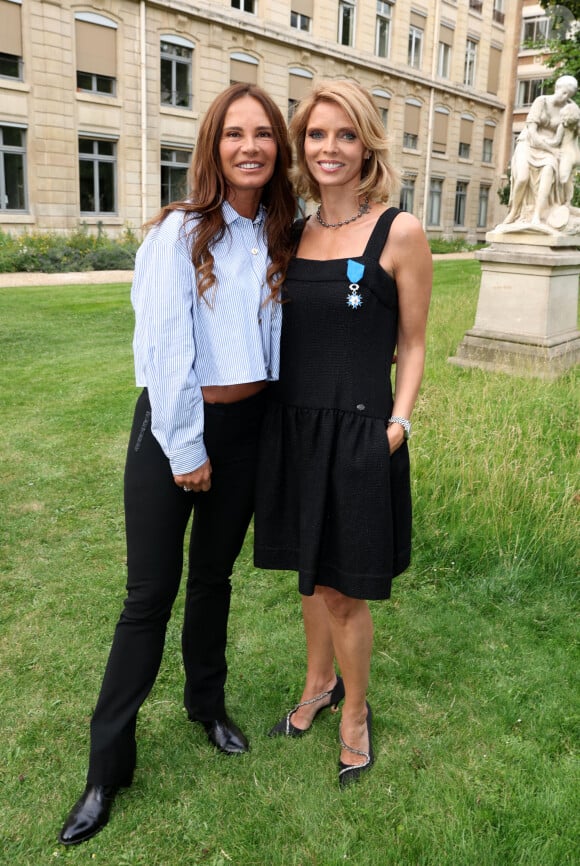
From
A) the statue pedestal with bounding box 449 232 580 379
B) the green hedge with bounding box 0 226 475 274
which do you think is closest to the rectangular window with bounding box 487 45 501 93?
the green hedge with bounding box 0 226 475 274

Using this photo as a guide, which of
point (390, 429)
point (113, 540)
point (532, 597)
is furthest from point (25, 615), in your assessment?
point (532, 597)

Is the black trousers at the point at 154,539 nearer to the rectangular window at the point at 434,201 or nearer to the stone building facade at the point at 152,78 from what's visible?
the stone building facade at the point at 152,78

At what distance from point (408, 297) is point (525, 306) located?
21.3ft

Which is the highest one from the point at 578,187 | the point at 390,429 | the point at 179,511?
the point at 578,187

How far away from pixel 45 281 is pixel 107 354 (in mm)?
8113

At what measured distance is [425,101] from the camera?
35312 mm

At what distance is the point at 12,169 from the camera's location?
2148cm

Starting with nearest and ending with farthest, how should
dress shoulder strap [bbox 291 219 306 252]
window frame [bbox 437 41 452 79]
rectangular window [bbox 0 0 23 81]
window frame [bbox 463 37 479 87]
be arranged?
dress shoulder strap [bbox 291 219 306 252], rectangular window [bbox 0 0 23 81], window frame [bbox 437 41 452 79], window frame [bbox 463 37 479 87]

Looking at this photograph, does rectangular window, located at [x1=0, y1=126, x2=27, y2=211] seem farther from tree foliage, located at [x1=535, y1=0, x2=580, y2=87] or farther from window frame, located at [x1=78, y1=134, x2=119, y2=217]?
tree foliage, located at [x1=535, y1=0, x2=580, y2=87]

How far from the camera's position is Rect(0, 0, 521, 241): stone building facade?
21359 mm

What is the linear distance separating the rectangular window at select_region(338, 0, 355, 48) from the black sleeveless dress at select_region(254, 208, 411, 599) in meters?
32.0

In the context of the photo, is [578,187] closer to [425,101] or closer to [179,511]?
[179,511]

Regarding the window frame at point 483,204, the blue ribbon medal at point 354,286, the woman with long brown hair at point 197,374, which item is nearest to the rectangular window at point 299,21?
the window frame at point 483,204

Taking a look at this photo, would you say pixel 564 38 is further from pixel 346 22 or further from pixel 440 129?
pixel 440 129
